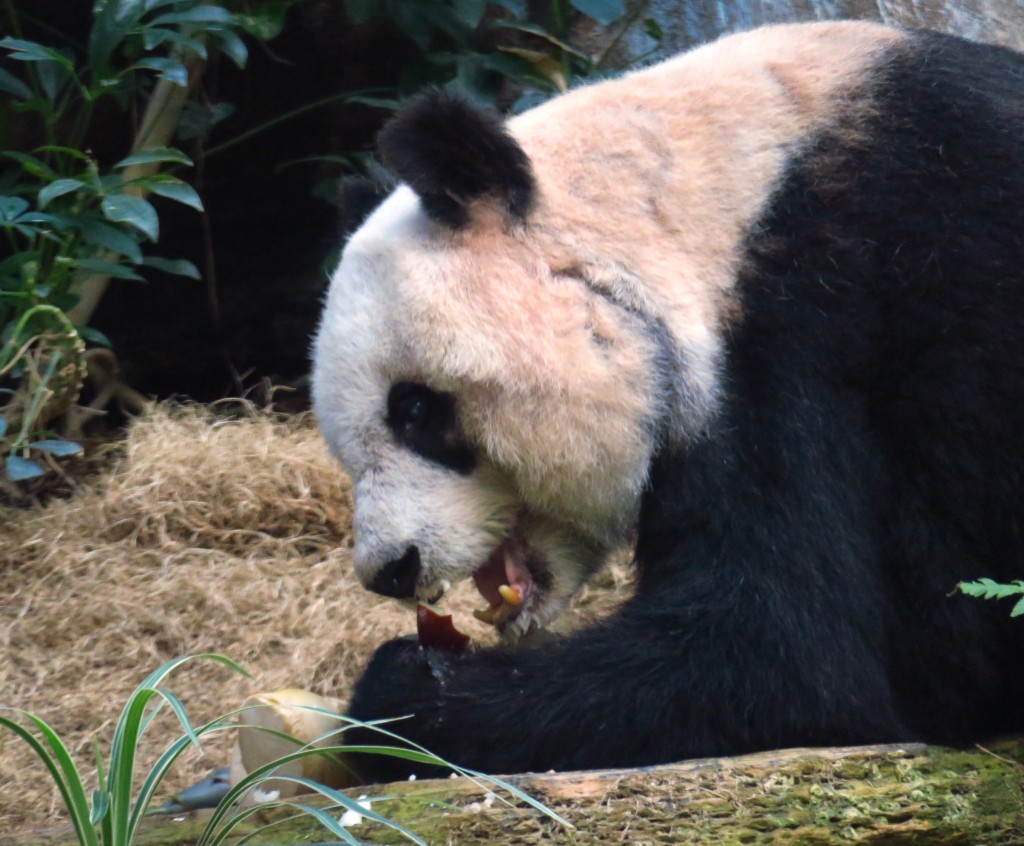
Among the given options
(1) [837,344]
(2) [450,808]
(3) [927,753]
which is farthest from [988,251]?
(2) [450,808]

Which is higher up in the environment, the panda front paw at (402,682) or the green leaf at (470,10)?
the green leaf at (470,10)

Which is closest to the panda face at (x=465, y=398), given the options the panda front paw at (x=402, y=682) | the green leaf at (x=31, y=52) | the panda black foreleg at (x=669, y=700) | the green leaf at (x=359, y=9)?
the panda front paw at (x=402, y=682)

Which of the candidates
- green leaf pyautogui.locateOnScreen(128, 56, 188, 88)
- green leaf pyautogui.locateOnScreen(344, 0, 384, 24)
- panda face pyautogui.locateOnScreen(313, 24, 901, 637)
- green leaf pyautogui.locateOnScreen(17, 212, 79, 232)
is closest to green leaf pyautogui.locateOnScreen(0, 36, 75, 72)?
green leaf pyautogui.locateOnScreen(128, 56, 188, 88)

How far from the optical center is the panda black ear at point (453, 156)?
112 inches

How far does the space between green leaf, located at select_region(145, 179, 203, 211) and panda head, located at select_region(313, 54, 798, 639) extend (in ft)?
4.97

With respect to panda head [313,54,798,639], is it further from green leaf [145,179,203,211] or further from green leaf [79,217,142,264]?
green leaf [79,217,142,264]

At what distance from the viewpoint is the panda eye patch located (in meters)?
2.93

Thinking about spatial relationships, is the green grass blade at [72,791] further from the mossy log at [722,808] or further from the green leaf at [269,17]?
the green leaf at [269,17]

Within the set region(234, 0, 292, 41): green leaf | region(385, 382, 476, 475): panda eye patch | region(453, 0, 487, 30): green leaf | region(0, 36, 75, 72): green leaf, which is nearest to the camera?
region(385, 382, 476, 475): panda eye patch

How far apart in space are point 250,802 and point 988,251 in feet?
6.45

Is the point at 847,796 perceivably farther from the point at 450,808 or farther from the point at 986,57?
the point at 986,57

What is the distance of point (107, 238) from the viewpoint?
4.50 m

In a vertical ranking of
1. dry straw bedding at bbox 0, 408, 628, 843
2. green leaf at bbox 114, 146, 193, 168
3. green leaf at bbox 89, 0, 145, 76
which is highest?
green leaf at bbox 89, 0, 145, 76

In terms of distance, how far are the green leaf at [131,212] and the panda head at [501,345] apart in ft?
4.91
